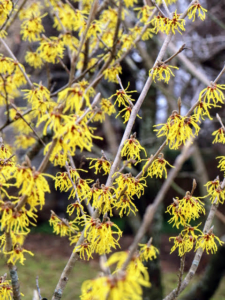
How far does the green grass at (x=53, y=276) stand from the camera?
6.19 metres

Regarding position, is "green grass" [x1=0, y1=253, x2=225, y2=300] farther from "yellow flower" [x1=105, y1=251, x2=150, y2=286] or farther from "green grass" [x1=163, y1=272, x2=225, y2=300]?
"yellow flower" [x1=105, y1=251, x2=150, y2=286]

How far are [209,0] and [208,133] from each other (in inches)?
120

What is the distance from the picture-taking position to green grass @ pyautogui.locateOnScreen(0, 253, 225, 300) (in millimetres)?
6191

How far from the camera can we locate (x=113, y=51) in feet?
7.36

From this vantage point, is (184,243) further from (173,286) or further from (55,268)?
(55,268)

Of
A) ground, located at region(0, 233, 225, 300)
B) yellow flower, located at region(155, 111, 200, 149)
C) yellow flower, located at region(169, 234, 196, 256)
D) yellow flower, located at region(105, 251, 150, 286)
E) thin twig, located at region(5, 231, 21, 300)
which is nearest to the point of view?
yellow flower, located at region(105, 251, 150, 286)

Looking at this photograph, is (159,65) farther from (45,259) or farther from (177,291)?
(45,259)

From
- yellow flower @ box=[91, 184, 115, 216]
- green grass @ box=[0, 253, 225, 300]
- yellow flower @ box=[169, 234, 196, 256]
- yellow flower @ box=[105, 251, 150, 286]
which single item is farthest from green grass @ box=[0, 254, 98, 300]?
yellow flower @ box=[105, 251, 150, 286]

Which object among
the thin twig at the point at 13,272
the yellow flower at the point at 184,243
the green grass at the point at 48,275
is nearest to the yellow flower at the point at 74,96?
the thin twig at the point at 13,272

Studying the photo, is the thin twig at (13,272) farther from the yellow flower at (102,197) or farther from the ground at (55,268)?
the ground at (55,268)

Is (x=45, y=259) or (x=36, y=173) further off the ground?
(x=36, y=173)

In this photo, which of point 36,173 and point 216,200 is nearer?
point 36,173

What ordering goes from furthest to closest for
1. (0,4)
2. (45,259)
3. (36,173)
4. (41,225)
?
(41,225) → (45,259) → (0,4) → (36,173)

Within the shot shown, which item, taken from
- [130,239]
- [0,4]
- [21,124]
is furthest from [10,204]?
[130,239]
